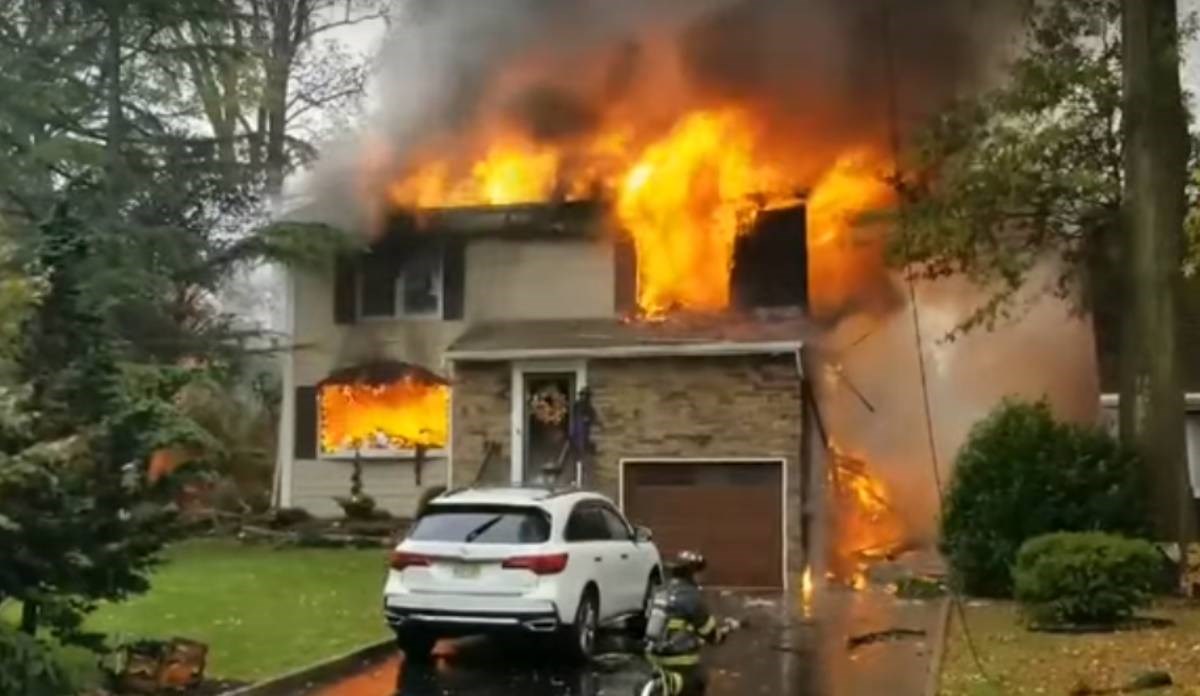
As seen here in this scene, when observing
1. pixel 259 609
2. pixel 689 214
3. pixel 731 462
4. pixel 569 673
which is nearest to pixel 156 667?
pixel 569 673

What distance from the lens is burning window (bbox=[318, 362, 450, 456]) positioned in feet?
84.6

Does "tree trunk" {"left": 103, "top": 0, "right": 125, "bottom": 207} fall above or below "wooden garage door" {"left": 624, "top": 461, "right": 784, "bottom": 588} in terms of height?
above

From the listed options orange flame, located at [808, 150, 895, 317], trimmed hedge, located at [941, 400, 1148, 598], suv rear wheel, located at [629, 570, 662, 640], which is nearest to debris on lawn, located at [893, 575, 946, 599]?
trimmed hedge, located at [941, 400, 1148, 598]

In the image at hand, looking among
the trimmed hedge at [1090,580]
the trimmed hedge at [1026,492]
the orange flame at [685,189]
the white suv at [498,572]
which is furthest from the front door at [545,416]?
the white suv at [498,572]

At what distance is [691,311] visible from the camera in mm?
24328

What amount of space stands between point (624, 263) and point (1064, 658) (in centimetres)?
1341

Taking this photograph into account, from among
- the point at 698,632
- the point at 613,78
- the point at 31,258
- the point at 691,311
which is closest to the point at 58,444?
the point at 31,258

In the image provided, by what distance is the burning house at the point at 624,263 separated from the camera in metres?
21.9

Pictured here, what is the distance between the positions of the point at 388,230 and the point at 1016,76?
11764 millimetres

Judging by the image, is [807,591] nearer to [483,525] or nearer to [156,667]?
[483,525]

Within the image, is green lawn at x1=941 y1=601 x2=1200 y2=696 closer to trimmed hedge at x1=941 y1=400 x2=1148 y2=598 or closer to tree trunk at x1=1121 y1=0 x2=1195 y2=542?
trimmed hedge at x1=941 y1=400 x2=1148 y2=598

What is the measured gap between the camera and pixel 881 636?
15.1 metres

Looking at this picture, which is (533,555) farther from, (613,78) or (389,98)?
(389,98)

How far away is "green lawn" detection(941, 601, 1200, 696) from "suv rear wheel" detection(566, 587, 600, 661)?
303 centimetres
